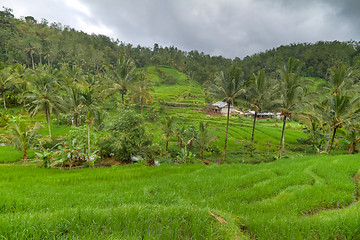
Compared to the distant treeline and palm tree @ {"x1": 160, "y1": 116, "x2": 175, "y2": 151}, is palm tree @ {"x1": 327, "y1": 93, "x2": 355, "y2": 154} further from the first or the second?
the distant treeline

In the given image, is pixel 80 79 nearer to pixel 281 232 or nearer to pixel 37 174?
pixel 37 174

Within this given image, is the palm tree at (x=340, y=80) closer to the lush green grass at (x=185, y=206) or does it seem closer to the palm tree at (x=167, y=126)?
the lush green grass at (x=185, y=206)

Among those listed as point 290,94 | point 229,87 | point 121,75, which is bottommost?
point 290,94

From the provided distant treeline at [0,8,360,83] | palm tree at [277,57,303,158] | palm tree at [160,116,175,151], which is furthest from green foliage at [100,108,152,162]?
distant treeline at [0,8,360,83]

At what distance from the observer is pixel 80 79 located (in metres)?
41.5

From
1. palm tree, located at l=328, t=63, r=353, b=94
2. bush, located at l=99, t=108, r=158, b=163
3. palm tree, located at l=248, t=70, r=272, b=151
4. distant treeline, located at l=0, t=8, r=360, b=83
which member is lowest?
bush, located at l=99, t=108, r=158, b=163

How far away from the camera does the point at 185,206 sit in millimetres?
3268

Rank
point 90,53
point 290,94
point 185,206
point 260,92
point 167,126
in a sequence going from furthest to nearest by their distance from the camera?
point 90,53 → point 167,126 → point 260,92 → point 290,94 → point 185,206

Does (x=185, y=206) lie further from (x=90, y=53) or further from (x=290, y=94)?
(x=90, y=53)

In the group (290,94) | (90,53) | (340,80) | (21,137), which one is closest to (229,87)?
(290,94)

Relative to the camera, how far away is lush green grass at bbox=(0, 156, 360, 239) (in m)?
2.30

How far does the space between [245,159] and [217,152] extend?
10.7 ft

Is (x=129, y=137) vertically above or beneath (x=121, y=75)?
beneath

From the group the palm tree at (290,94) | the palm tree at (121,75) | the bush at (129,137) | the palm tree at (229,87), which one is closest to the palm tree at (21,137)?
the bush at (129,137)
